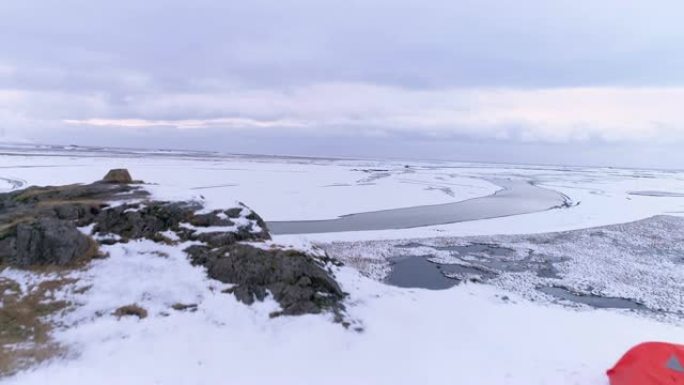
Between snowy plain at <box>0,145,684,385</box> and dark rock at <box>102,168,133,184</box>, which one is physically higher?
dark rock at <box>102,168,133,184</box>

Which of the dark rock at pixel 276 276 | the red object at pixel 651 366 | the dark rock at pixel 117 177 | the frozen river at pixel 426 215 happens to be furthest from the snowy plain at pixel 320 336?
the frozen river at pixel 426 215

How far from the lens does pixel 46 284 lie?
7.71 m

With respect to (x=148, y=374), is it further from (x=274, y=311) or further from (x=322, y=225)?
(x=322, y=225)

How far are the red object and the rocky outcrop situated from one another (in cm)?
438

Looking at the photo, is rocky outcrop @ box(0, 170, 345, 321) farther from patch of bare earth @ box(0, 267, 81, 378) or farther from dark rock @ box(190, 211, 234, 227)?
patch of bare earth @ box(0, 267, 81, 378)

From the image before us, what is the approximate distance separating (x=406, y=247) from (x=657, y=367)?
1008cm

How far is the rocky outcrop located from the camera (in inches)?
323

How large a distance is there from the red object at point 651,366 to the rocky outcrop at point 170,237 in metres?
4.38

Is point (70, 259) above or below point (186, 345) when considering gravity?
above

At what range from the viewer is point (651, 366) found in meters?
6.23

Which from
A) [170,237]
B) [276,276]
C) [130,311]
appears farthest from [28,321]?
[276,276]

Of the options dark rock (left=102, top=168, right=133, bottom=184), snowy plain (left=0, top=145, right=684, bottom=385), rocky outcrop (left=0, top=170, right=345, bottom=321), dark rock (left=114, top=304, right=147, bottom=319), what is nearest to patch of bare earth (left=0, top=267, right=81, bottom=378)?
snowy plain (left=0, top=145, right=684, bottom=385)

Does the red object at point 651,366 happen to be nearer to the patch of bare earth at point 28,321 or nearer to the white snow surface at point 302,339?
the white snow surface at point 302,339

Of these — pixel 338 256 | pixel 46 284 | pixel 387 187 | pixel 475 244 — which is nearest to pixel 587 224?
pixel 475 244
